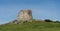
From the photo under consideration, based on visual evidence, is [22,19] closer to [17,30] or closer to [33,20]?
[33,20]

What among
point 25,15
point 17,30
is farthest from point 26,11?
point 17,30

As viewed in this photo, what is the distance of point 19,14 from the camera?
67.1 meters

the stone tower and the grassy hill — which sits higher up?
the stone tower

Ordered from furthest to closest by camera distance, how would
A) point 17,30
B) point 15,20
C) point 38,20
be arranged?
point 15,20
point 38,20
point 17,30

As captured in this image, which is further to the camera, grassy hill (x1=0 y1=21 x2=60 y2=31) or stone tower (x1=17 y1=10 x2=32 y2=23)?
stone tower (x1=17 y1=10 x2=32 y2=23)

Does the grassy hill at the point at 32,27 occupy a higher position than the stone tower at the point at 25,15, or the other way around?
the stone tower at the point at 25,15

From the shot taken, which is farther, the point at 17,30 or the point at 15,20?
the point at 15,20

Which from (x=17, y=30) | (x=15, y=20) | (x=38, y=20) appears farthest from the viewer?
(x=15, y=20)

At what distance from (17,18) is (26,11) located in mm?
4050

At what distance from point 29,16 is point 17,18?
4254 millimetres

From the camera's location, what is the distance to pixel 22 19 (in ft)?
217

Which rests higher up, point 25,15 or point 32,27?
point 25,15

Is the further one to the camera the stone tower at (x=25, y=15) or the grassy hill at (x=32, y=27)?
the stone tower at (x=25, y=15)

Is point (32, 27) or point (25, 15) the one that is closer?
point (32, 27)
